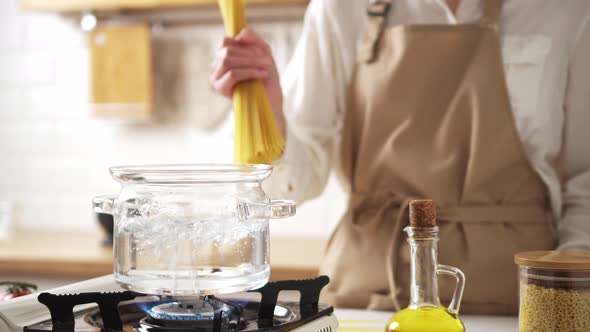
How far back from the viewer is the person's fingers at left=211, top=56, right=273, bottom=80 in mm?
1131

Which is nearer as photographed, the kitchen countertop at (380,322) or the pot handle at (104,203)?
the pot handle at (104,203)

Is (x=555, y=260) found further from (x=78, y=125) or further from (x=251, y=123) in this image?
(x=78, y=125)

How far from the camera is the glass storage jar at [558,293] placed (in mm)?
755

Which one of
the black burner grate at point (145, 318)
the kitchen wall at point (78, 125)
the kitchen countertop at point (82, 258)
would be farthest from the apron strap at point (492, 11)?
the kitchen wall at point (78, 125)

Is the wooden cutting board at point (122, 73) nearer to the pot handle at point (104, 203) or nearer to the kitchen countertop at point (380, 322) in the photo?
the kitchen countertop at point (380, 322)

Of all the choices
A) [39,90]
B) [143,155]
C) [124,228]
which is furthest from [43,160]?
[124,228]

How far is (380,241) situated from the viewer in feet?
4.38

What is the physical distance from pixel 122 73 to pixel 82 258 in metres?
0.68

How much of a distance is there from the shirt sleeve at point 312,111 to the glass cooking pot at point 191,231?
63cm

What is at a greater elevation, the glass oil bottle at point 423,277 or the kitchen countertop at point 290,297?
the glass oil bottle at point 423,277

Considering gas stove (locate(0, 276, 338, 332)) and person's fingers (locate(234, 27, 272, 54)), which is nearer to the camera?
gas stove (locate(0, 276, 338, 332))

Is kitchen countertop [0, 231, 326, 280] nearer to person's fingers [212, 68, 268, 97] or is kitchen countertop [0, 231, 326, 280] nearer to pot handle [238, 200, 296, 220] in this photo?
person's fingers [212, 68, 268, 97]

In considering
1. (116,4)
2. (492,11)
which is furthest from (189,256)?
(116,4)

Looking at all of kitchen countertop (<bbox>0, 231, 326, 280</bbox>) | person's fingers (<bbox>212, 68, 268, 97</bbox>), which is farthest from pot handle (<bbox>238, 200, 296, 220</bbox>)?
kitchen countertop (<bbox>0, 231, 326, 280</bbox>)
